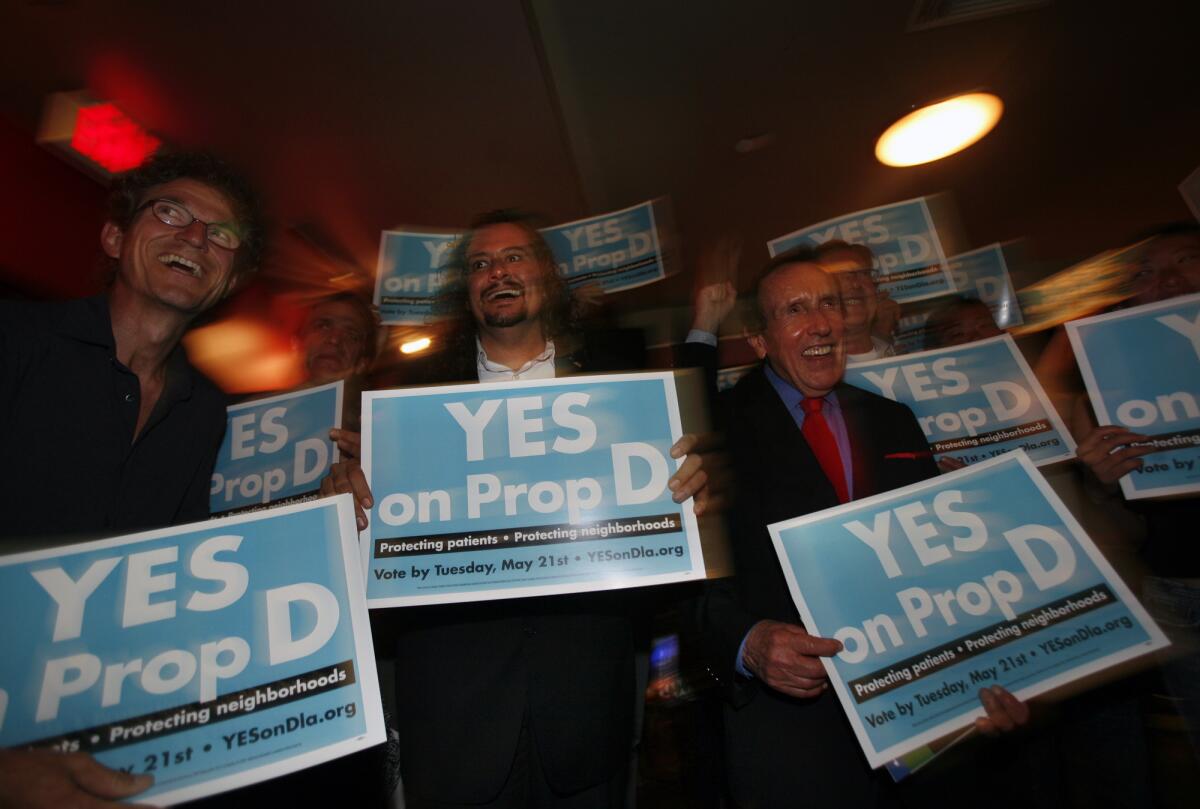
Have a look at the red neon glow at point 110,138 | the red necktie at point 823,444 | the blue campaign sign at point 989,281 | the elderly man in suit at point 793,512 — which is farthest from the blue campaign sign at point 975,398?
the red neon glow at point 110,138

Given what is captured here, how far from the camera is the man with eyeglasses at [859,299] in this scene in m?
2.61

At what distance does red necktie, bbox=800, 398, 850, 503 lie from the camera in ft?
5.82

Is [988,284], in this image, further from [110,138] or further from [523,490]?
[110,138]

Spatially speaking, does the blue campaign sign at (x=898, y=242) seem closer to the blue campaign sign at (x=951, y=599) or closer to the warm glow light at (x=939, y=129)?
the blue campaign sign at (x=951, y=599)

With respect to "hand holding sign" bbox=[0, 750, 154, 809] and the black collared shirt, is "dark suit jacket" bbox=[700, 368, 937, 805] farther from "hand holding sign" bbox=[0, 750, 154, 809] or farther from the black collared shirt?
the black collared shirt

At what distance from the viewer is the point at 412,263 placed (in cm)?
310

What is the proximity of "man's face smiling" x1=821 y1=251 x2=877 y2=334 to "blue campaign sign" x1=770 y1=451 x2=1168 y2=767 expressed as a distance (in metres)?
1.22

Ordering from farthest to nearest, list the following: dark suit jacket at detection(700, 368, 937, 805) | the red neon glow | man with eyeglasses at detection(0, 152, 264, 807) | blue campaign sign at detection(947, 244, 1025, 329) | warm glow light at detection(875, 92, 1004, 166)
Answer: warm glow light at detection(875, 92, 1004, 166), the red neon glow, blue campaign sign at detection(947, 244, 1025, 329), dark suit jacket at detection(700, 368, 937, 805), man with eyeglasses at detection(0, 152, 264, 807)

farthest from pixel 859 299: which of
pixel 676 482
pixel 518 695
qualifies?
pixel 518 695

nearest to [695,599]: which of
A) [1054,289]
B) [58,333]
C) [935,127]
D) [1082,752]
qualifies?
[1082,752]

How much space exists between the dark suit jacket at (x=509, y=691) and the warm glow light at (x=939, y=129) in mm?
4465

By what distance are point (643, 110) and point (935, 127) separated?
2.33 m

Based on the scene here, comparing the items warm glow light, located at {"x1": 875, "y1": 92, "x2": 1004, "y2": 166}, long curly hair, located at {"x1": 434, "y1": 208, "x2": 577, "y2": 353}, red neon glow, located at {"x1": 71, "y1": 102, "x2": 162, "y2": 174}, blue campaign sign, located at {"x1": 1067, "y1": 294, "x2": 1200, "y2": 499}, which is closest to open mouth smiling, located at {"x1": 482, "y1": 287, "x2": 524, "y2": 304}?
long curly hair, located at {"x1": 434, "y1": 208, "x2": 577, "y2": 353}

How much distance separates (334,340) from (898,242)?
2977mm
